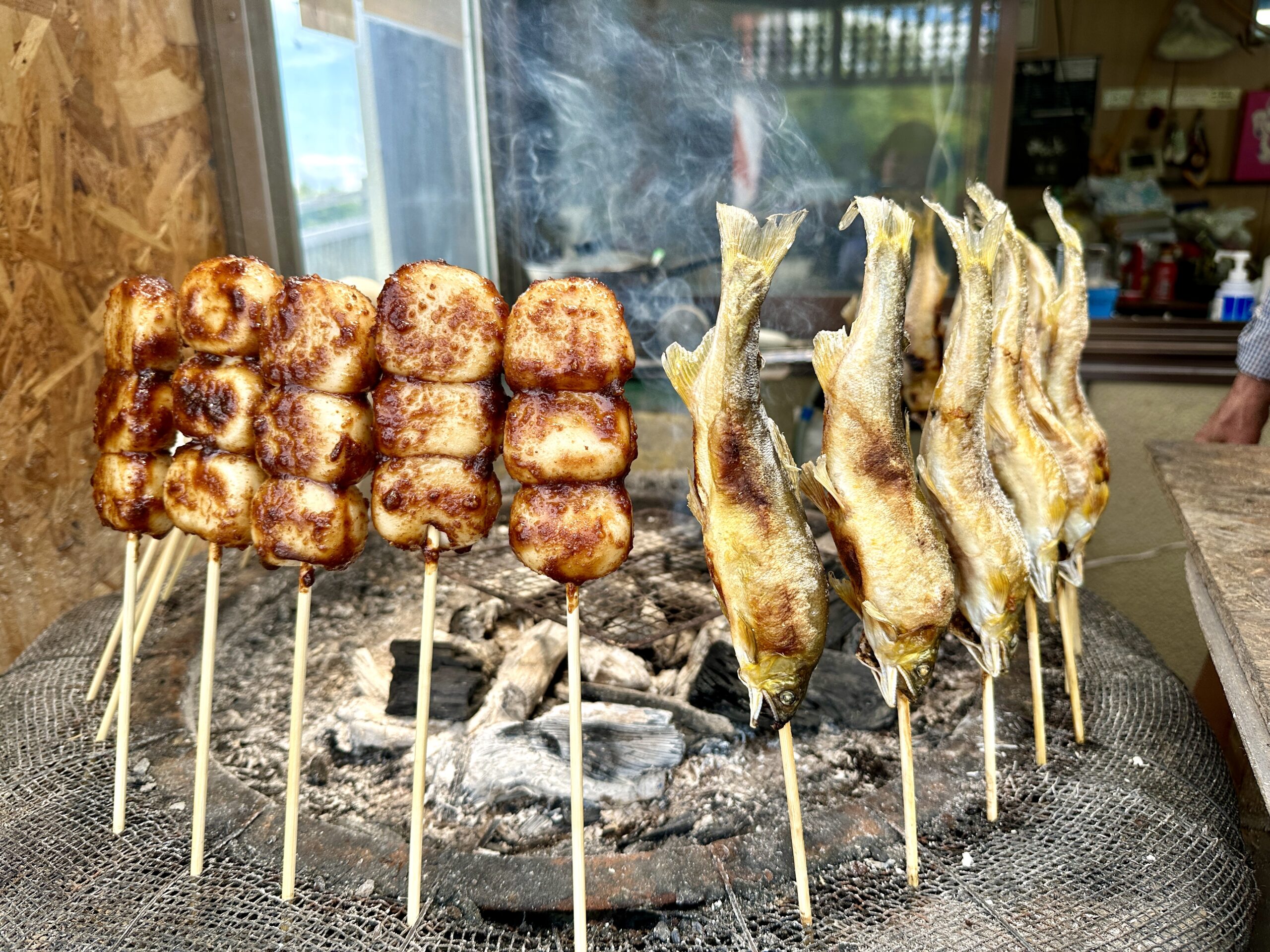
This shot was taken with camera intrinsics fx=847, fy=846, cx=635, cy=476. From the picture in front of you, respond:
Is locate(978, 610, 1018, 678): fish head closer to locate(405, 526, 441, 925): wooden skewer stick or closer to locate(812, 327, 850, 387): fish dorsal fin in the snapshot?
locate(812, 327, 850, 387): fish dorsal fin

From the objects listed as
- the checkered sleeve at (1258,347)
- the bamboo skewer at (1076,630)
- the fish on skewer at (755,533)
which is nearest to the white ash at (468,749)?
the bamboo skewer at (1076,630)

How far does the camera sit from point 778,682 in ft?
7.94

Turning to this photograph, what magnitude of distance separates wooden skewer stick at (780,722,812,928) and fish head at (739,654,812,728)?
6 centimetres

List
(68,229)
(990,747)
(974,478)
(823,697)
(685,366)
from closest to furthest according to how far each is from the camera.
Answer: (685,366), (974,478), (990,747), (823,697), (68,229)

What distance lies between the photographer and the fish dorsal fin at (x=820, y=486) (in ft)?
7.85

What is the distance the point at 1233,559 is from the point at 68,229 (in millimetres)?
5105

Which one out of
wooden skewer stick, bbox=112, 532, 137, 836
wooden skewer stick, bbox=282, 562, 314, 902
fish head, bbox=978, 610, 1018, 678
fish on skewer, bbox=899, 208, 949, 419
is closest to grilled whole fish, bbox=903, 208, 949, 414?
fish on skewer, bbox=899, 208, 949, 419

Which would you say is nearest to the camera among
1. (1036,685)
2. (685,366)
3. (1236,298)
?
(685,366)

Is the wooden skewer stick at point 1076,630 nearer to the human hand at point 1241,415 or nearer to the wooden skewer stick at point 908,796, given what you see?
the wooden skewer stick at point 908,796

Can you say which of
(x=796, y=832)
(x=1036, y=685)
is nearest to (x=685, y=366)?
(x=796, y=832)

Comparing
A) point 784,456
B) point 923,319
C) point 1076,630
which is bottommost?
point 1076,630

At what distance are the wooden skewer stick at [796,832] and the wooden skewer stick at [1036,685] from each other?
1110 millimetres

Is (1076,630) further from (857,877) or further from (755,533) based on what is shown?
(755,533)

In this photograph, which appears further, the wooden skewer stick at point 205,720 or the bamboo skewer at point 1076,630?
the bamboo skewer at point 1076,630
